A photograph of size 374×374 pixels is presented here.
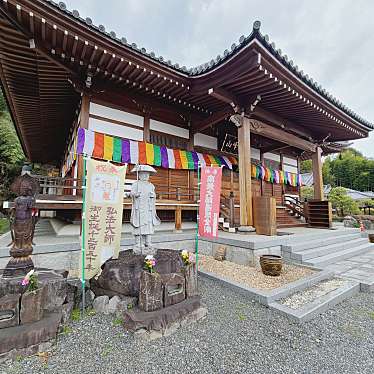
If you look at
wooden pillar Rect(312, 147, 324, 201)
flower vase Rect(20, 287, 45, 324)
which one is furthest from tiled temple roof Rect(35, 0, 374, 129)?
flower vase Rect(20, 287, 45, 324)

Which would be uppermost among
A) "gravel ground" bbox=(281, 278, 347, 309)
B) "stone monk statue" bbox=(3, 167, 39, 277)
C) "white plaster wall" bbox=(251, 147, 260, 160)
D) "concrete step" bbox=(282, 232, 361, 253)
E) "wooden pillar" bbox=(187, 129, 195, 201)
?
"white plaster wall" bbox=(251, 147, 260, 160)

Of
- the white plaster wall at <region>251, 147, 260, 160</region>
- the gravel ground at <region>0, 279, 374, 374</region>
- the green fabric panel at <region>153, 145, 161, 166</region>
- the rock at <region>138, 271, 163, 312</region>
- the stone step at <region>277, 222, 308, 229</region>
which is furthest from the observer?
the white plaster wall at <region>251, 147, 260, 160</region>

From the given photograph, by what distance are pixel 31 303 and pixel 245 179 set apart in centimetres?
596

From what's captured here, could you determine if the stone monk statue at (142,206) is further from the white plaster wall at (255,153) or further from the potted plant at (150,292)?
the white plaster wall at (255,153)

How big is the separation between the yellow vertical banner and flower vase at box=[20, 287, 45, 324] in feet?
2.93

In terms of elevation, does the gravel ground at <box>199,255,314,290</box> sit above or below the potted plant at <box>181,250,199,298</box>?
below

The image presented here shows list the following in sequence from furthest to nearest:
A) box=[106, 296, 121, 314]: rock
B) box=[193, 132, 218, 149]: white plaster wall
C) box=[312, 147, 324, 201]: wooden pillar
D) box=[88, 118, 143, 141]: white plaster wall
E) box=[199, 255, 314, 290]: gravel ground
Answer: box=[312, 147, 324, 201]: wooden pillar → box=[193, 132, 218, 149]: white plaster wall → box=[88, 118, 143, 141]: white plaster wall → box=[199, 255, 314, 290]: gravel ground → box=[106, 296, 121, 314]: rock

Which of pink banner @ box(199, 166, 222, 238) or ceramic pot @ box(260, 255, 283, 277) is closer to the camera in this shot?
ceramic pot @ box(260, 255, 283, 277)

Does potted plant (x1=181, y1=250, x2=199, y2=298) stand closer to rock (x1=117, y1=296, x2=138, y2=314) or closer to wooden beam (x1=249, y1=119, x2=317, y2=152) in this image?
rock (x1=117, y1=296, x2=138, y2=314)

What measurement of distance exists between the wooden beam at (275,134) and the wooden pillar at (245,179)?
0.50 m

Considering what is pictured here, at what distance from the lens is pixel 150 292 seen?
119 inches

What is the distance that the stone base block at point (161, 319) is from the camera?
281 cm

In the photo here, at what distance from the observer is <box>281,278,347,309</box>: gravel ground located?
369 centimetres

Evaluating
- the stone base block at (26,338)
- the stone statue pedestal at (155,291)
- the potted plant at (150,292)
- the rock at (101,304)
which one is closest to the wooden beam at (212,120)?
the stone statue pedestal at (155,291)
